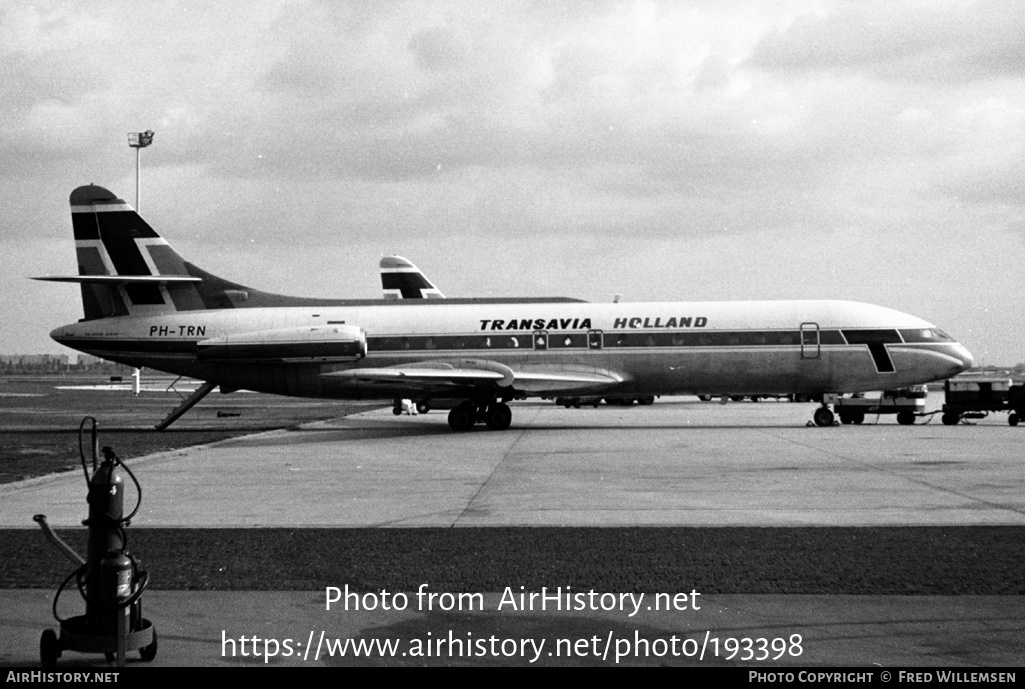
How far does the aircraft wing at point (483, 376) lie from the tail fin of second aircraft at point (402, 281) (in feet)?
83.1

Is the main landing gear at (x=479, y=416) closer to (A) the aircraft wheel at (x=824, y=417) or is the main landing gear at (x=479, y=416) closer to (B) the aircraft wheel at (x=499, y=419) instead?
(B) the aircraft wheel at (x=499, y=419)

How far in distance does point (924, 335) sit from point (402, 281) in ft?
103

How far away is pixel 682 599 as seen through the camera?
7562 millimetres

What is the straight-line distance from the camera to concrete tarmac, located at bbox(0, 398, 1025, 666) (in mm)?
6574

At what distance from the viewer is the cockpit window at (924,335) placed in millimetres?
30031

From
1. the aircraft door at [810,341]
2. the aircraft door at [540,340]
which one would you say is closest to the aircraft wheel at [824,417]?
the aircraft door at [810,341]

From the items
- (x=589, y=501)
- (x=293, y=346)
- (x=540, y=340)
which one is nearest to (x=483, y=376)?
(x=540, y=340)

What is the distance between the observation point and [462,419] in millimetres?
30516

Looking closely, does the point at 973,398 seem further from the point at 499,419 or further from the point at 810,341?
the point at 499,419

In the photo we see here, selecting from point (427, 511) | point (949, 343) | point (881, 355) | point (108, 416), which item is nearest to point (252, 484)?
point (427, 511)

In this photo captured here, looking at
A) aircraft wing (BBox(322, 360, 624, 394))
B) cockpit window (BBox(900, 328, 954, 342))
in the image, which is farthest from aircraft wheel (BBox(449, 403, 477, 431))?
cockpit window (BBox(900, 328, 954, 342))
